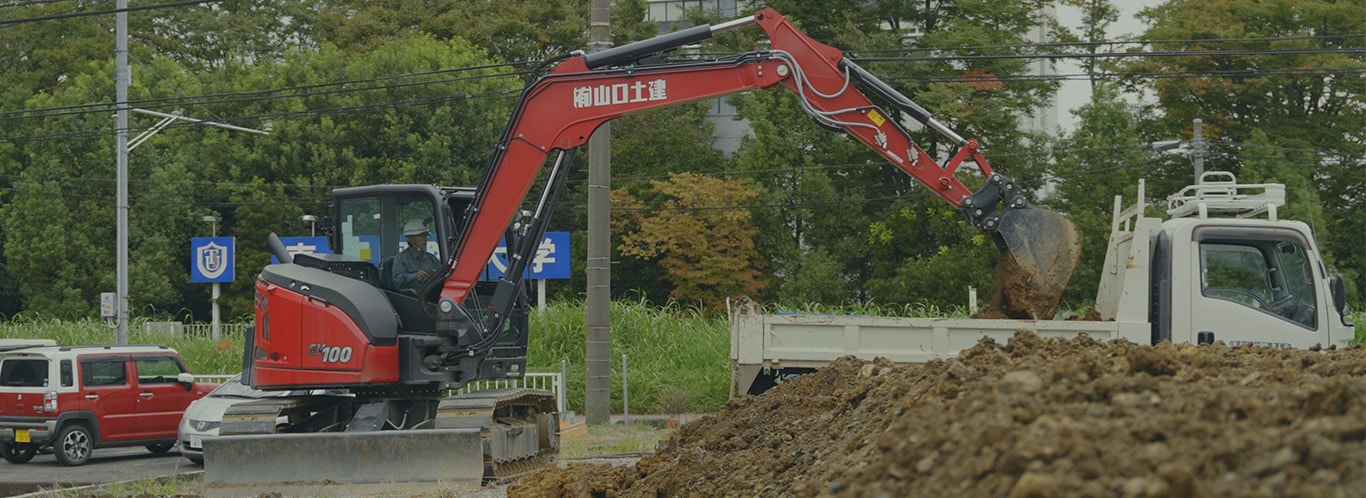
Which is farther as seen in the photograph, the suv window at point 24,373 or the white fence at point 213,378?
the white fence at point 213,378

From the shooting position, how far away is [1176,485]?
15.4 ft

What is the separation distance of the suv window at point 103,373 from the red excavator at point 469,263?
736cm

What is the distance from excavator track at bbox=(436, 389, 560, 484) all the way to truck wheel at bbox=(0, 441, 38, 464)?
28.3 feet

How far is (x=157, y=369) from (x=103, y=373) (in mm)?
913

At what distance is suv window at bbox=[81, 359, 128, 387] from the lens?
2006cm

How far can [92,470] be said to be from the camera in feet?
61.4

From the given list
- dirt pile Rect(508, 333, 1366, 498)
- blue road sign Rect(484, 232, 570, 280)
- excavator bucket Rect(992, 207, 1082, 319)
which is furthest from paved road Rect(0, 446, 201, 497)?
blue road sign Rect(484, 232, 570, 280)

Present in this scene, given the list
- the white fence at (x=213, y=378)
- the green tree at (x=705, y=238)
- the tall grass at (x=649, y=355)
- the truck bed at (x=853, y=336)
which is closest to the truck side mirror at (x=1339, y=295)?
the truck bed at (x=853, y=336)

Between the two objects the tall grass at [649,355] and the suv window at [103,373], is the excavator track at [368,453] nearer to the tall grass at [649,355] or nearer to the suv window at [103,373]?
Answer: the suv window at [103,373]

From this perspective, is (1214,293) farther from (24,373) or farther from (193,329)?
(193,329)

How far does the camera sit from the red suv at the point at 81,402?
1962cm

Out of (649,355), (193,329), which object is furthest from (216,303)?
(649,355)

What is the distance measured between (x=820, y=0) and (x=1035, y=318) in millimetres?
27415

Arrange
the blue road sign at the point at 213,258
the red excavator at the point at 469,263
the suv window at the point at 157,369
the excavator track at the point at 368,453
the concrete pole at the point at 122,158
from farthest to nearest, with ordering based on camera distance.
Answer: the blue road sign at the point at 213,258, the concrete pole at the point at 122,158, the suv window at the point at 157,369, the red excavator at the point at 469,263, the excavator track at the point at 368,453
